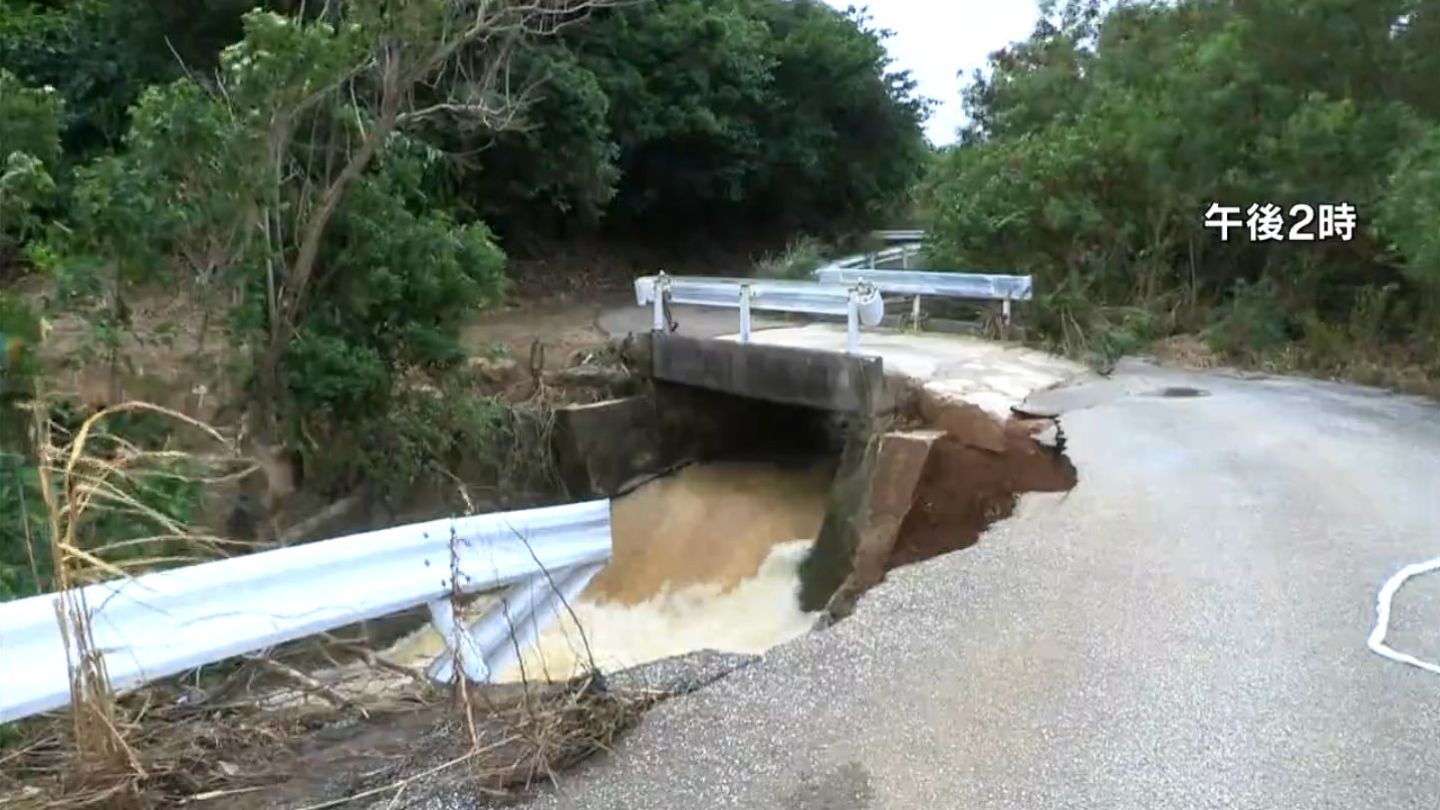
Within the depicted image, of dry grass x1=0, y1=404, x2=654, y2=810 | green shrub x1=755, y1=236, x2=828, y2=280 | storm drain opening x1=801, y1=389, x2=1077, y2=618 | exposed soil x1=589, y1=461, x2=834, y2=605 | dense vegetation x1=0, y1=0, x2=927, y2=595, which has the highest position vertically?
dense vegetation x1=0, y1=0, x2=927, y2=595

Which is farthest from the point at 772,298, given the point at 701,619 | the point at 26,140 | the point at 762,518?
the point at 26,140

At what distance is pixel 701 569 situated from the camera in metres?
11.8

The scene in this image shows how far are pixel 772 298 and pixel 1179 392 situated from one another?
14.7 ft

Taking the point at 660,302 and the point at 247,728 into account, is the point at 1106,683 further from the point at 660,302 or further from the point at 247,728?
the point at 660,302

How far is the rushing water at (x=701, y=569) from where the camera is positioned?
30.0 feet

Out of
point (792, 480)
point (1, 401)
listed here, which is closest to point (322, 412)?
point (1, 401)

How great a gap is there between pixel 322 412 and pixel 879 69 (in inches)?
775

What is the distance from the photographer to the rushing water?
9141 millimetres

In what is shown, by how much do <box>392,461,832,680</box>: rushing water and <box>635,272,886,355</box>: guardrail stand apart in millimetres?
1843

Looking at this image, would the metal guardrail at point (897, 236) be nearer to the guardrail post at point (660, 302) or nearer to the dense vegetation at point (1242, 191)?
Result: the dense vegetation at point (1242, 191)

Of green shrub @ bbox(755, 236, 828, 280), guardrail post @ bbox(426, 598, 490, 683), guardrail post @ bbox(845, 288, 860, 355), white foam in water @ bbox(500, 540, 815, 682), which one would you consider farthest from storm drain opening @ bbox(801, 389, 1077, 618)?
green shrub @ bbox(755, 236, 828, 280)

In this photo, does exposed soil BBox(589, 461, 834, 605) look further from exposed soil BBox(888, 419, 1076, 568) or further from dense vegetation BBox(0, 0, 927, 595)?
exposed soil BBox(888, 419, 1076, 568)

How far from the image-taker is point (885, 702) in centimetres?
428

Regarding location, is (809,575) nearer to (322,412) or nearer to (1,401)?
(322,412)
